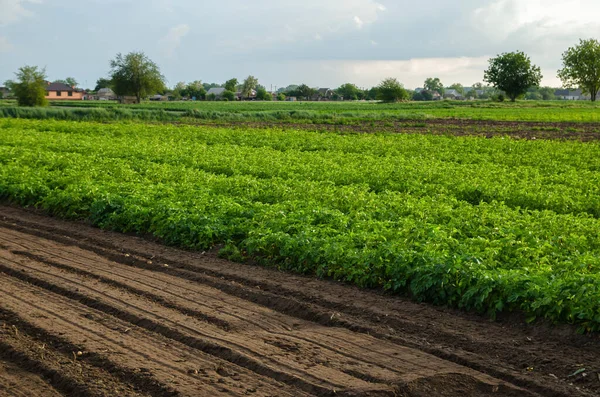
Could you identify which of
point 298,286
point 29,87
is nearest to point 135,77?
point 29,87

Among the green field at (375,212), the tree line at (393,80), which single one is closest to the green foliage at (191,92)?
the tree line at (393,80)

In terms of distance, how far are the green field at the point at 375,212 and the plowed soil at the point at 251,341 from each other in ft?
1.38

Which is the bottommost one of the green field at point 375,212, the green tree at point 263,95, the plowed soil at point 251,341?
the plowed soil at point 251,341

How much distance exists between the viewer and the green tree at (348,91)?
6954 inches

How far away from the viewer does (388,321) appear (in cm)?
817

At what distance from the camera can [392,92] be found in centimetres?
11506

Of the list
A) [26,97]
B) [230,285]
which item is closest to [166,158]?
[230,285]

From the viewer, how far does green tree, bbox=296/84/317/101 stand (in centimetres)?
17012

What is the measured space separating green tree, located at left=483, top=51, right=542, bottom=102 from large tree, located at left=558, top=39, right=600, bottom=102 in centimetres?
1082

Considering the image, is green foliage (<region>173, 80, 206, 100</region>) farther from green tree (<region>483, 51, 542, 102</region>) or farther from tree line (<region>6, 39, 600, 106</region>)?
green tree (<region>483, 51, 542, 102</region>)

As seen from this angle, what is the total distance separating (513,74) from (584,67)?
1527 cm

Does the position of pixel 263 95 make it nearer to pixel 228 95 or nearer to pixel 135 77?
pixel 228 95

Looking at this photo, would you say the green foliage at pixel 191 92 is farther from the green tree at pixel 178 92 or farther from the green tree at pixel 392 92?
the green tree at pixel 392 92

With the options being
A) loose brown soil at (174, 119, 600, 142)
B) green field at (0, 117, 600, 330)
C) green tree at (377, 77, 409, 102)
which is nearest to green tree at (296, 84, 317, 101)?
green tree at (377, 77, 409, 102)
